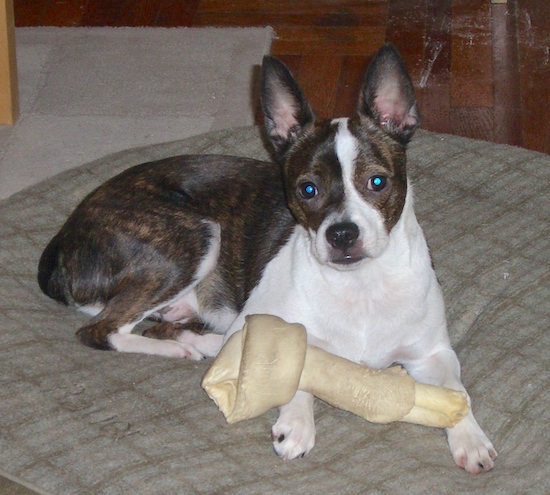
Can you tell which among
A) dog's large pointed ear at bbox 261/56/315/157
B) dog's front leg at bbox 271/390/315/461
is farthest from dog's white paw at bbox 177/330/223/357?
dog's large pointed ear at bbox 261/56/315/157

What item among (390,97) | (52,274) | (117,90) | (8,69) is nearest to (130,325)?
(52,274)

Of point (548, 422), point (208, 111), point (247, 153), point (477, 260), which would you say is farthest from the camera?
point (208, 111)

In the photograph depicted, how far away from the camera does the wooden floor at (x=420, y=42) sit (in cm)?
563

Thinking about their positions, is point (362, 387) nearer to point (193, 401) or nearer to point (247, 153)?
point (193, 401)

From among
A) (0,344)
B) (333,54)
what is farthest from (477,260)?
(333,54)

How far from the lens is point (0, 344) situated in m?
3.39

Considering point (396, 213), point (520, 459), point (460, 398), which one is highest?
point (396, 213)

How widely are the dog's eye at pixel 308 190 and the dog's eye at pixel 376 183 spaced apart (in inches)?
7.0

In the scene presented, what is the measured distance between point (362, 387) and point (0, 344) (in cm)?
131

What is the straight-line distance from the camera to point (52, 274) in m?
3.75

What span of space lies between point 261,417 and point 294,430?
188 mm

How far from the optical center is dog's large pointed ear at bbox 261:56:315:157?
331 cm

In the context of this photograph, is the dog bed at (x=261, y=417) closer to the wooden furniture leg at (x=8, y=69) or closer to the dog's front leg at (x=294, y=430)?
the dog's front leg at (x=294, y=430)

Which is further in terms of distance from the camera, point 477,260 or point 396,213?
point 477,260
